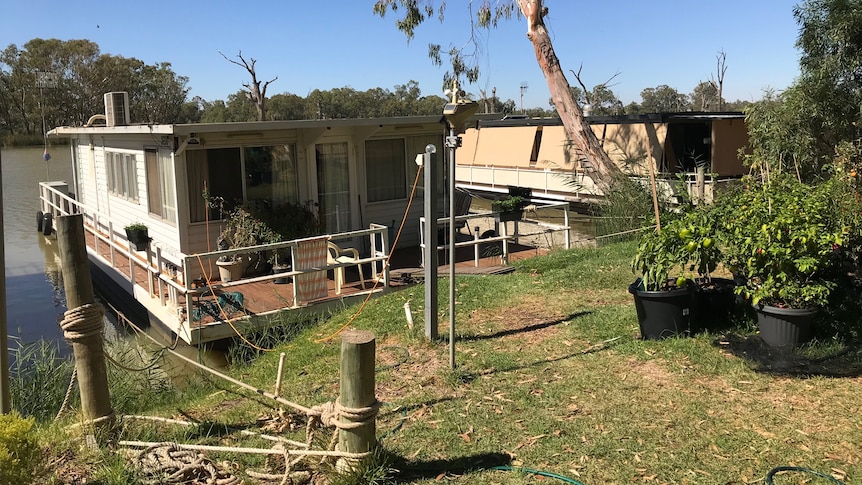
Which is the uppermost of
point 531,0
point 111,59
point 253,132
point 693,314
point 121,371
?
point 111,59

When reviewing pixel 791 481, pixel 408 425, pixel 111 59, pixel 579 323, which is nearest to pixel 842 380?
pixel 791 481

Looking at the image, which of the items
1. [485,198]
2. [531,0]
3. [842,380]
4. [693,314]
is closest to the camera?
[842,380]

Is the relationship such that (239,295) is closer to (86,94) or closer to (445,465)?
(445,465)

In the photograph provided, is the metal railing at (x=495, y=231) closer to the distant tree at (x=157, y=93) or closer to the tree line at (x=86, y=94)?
the tree line at (x=86, y=94)

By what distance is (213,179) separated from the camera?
11.0 metres

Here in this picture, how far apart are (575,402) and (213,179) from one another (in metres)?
7.72

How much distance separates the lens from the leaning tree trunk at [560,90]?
17.2 meters

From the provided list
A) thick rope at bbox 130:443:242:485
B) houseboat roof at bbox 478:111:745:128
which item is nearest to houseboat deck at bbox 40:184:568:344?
thick rope at bbox 130:443:242:485

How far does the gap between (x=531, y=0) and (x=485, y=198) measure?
10959 millimetres

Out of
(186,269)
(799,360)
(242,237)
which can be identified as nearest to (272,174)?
(242,237)

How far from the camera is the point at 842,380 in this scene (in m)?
5.19

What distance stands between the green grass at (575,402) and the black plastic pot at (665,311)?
130 mm

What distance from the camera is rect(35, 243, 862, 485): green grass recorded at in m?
4.13

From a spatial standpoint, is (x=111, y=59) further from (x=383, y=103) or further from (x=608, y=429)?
(x=608, y=429)
